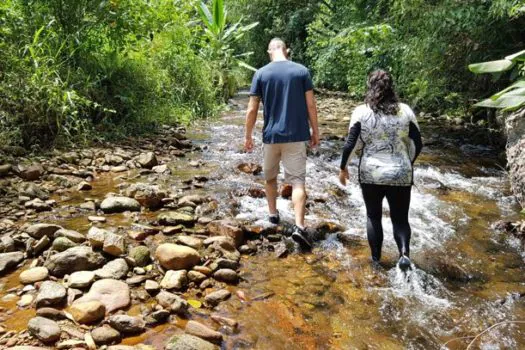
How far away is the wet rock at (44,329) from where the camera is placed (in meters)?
2.41

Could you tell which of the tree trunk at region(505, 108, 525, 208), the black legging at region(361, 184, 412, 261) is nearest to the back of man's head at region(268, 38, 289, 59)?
the black legging at region(361, 184, 412, 261)

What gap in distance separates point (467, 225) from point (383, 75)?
227cm

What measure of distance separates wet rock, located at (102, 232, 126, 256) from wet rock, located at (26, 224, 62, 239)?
544 millimetres

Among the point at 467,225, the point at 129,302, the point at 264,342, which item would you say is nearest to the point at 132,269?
the point at 129,302

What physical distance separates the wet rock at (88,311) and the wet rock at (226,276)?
3.07 ft

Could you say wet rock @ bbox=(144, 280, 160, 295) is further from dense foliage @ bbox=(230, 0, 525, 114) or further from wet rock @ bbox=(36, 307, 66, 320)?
dense foliage @ bbox=(230, 0, 525, 114)

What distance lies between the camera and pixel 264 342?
8.93 feet

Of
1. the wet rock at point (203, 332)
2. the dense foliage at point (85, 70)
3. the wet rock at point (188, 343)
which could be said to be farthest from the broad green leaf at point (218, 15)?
the wet rock at point (188, 343)

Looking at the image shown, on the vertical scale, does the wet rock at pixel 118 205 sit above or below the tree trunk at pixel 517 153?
below

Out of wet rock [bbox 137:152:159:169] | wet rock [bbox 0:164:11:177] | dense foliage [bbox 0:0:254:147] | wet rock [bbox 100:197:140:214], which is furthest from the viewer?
wet rock [bbox 137:152:159:169]

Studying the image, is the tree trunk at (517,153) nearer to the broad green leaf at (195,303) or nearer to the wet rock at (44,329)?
the broad green leaf at (195,303)

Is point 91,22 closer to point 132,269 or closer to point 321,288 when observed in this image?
point 132,269

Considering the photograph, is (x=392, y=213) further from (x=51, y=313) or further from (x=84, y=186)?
(x=84, y=186)

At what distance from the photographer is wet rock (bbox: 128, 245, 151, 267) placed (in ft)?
11.2
